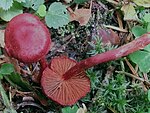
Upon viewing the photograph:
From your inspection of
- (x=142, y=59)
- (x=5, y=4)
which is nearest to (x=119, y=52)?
(x=142, y=59)

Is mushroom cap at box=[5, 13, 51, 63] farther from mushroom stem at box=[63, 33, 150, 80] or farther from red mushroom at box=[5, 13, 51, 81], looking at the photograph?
mushroom stem at box=[63, 33, 150, 80]

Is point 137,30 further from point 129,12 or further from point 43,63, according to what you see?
point 43,63

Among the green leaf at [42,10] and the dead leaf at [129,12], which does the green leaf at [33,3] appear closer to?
the green leaf at [42,10]

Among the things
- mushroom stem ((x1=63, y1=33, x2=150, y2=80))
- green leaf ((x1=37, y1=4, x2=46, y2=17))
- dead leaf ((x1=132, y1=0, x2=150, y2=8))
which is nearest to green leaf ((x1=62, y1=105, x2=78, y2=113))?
mushroom stem ((x1=63, y1=33, x2=150, y2=80))

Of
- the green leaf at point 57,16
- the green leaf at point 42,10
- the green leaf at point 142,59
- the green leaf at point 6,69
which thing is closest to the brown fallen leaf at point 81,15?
the green leaf at point 57,16

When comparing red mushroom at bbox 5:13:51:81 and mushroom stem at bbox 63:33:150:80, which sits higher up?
red mushroom at bbox 5:13:51:81

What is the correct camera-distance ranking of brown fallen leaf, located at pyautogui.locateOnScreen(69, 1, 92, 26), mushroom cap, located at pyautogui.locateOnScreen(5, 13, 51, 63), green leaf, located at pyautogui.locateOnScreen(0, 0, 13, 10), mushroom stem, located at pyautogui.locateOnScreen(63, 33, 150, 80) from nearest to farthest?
mushroom cap, located at pyautogui.locateOnScreen(5, 13, 51, 63) → mushroom stem, located at pyautogui.locateOnScreen(63, 33, 150, 80) → green leaf, located at pyautogui.locateOnScreen(0, 0, 13, 10) → brown fallen leaf, located at pyautogui.locateOnScreen(69, 1, 92, 26)
